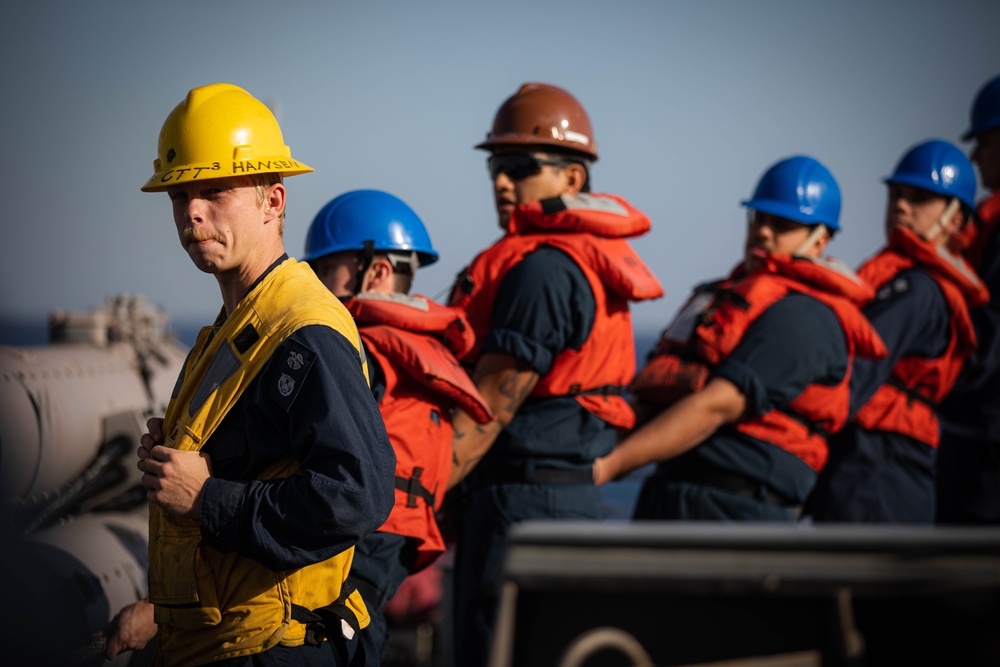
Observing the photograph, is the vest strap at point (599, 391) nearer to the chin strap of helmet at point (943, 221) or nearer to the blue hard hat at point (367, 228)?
the blue hard hat at point (367, 228)

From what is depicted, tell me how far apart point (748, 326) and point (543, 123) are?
1.30 m

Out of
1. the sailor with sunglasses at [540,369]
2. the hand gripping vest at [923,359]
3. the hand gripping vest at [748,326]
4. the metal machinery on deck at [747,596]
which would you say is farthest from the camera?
the hand gripping vest at [923,359]

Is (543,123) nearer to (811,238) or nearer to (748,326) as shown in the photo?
(748,326)

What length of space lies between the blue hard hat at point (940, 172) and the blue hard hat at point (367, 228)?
3.39 meters

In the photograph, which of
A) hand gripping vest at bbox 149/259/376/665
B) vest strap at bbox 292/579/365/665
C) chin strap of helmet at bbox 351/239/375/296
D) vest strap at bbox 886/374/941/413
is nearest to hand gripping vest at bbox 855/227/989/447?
vest strap at bbox 886/374/941/413

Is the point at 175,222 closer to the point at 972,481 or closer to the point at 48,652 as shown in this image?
the point at 48,652

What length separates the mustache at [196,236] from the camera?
2682 mm

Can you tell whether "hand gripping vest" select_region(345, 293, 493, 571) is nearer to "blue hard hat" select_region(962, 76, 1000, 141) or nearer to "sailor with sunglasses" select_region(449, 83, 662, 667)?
"sailor with sunglasses" select_region(449, 83, 662, 667)

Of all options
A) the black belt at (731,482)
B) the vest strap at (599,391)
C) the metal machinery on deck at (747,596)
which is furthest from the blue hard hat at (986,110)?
the metal machinery on deck at (747,596)

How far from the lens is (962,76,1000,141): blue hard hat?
710 centimetres

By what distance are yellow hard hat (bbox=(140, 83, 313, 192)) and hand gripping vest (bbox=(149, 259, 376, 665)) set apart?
0.31 m

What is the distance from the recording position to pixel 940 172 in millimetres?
6234

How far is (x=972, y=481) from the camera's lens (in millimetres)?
6070

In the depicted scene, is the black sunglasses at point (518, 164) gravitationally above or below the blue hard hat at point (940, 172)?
above
